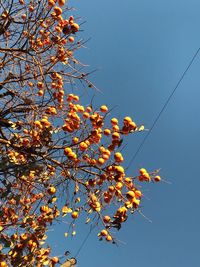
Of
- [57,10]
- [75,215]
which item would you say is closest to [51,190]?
[75,215]

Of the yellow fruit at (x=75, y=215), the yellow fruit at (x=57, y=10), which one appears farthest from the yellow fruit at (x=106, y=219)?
the yellow fruit at (x=57, y=10)

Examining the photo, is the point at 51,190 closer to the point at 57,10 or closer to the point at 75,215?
the point at 75,215

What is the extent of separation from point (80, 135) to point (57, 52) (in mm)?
1103

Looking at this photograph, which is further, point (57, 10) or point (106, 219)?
point (57, 10)

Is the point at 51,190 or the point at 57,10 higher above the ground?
the point at 57,10

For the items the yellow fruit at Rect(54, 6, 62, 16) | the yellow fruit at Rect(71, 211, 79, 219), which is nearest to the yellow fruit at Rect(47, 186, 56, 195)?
the yellow fruit at Rect(71, 211, 79, 219)

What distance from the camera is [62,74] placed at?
407 centimetres

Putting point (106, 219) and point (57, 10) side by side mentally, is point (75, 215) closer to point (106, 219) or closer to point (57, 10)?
point (106, 219)

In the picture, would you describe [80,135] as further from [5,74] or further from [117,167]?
[5,74]

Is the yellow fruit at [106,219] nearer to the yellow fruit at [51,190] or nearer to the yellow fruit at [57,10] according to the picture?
the yellow fruit at [51,190]

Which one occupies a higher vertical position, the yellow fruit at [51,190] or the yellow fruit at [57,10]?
the yellow fruit at [57,10]

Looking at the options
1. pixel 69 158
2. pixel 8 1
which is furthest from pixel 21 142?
pixel 8 1

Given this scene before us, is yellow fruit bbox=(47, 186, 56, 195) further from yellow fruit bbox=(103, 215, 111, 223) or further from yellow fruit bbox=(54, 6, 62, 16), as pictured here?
yellow fruit bbox=(54, 6, 62, 16)

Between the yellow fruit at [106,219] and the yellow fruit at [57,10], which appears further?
the yellow fruit at [57,10]
